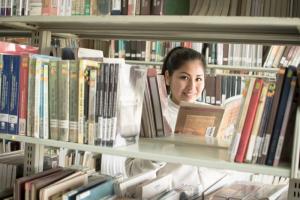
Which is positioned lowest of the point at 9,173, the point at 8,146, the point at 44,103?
the point at 8,146

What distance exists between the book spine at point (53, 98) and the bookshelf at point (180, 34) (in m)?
0.04

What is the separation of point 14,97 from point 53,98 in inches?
6.2

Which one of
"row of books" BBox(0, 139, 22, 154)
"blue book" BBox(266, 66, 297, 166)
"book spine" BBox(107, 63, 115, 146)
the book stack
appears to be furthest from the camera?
"row of books" BBox(0, 139, 22, 154)

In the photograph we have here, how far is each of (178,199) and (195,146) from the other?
0.20 metres

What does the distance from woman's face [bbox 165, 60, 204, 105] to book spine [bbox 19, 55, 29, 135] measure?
1206mm

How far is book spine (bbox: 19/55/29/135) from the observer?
54.2 inches

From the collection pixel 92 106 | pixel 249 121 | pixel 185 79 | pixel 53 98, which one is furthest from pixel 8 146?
pixel 249 121

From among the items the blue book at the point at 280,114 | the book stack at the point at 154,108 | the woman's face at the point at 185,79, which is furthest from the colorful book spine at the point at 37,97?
the woman's face at the point at 185,79

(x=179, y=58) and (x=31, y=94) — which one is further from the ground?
(x=179, y=58)

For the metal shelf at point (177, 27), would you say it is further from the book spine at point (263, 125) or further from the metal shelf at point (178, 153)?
the metal shelf at point (178, 153)

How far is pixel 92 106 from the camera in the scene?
4.19ft

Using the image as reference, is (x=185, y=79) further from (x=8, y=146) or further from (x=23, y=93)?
(x=8, y=146)

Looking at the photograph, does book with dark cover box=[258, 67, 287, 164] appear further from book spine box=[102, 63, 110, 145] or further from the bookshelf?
book spine box=[102, 63, 110, 145]

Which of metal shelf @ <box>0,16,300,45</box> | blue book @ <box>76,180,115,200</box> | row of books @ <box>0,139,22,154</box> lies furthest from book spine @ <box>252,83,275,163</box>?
row of books @ <box>0,139,22,154</box>
